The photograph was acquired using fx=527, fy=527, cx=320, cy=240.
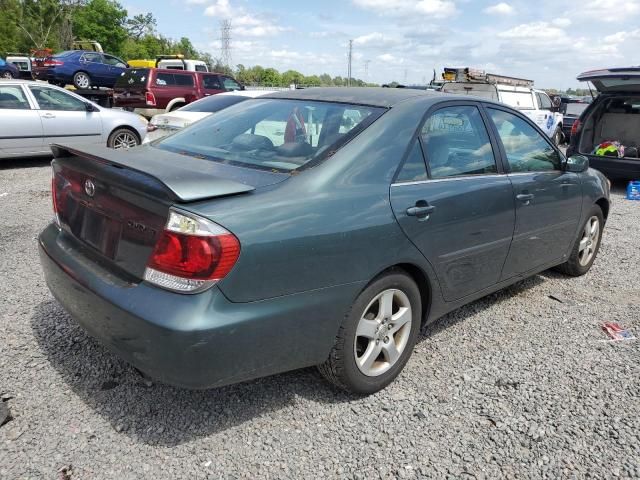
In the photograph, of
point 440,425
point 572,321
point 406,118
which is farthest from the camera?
point 572,321

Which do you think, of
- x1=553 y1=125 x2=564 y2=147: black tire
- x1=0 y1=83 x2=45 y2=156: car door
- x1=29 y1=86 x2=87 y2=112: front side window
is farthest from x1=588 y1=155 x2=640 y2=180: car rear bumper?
x1=0 y1=83 x2=45 y2=156: car door

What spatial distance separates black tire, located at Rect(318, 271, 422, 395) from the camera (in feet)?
8.60

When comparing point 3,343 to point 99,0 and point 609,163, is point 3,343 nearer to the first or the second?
point 609,163

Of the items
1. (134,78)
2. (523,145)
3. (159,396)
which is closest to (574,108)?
(134,78)

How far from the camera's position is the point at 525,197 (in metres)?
3.65

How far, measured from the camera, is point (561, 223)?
13.7ft

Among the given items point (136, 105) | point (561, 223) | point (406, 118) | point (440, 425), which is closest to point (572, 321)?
point (561, 223)

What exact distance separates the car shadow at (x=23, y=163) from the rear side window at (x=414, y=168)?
913cm

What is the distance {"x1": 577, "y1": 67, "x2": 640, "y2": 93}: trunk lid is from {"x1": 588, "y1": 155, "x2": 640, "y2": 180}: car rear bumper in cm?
117

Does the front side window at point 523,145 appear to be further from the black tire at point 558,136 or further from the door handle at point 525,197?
the black tire at point 558,136

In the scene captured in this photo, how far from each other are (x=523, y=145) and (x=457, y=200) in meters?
1.20

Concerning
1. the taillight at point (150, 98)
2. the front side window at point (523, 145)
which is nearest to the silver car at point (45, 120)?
the taillight at point (150, 98)

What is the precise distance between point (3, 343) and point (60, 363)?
0.50 m

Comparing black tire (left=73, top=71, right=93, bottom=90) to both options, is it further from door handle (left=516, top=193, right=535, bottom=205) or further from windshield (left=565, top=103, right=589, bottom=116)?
door handle (left=516, top=193, right=535, bottom=205)
